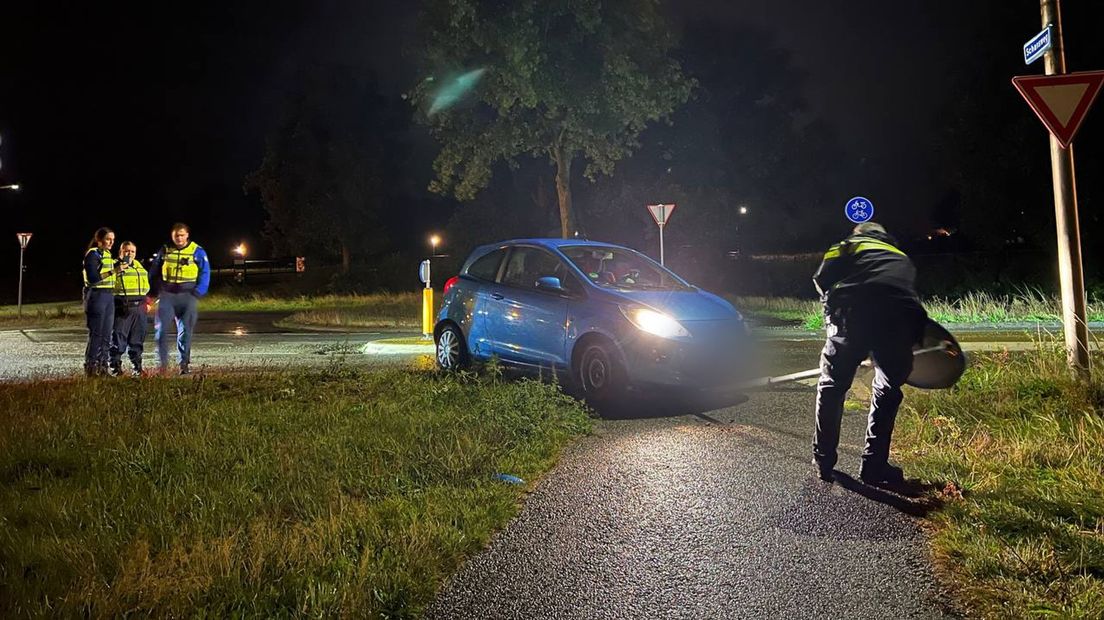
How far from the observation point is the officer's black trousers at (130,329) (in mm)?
10797

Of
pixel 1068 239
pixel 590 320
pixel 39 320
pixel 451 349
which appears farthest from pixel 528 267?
pixel 39 320

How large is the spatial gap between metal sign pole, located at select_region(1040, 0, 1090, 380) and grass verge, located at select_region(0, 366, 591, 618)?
448cm

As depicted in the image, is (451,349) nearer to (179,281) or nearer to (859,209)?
(179,281)

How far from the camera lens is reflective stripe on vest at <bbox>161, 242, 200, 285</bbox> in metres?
10.1

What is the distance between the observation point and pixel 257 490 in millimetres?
5145

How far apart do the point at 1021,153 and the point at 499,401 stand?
2796 centimetres

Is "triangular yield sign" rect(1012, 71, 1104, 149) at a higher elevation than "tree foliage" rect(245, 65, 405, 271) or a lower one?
lower

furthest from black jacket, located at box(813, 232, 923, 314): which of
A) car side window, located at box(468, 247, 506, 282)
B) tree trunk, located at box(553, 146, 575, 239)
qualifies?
tree trunk, located at box(553, 146, 575, 239)

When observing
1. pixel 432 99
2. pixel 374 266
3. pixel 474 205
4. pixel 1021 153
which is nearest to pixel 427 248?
pixel 374 266

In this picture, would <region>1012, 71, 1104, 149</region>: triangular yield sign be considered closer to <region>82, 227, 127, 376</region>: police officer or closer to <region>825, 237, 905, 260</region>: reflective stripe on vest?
<region>825, 237, 905, 260</region>: reflective stripe on vest

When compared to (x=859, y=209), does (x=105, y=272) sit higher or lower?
lower

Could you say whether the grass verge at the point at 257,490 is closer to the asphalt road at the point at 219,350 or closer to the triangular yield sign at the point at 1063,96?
the asphalt road at the point at 219,350

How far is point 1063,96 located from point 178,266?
31.2 feet

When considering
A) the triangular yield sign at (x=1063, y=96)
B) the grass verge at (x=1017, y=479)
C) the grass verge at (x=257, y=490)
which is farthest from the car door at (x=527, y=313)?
the triangular yield sign at (x=1063, y=96)
